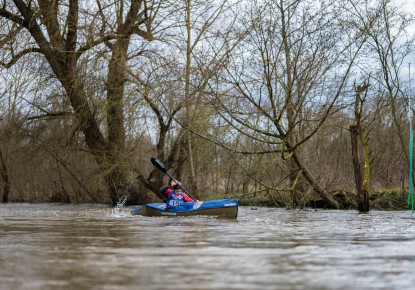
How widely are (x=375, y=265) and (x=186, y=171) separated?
1712cm

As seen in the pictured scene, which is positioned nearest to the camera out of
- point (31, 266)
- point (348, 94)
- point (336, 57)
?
point (31, 266)

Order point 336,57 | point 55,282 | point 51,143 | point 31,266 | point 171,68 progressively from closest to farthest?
point 55,282
point 31,266
point 336,57
point 171,68
point 51,143

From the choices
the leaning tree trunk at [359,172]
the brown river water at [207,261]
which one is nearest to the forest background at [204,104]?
the leaning tree trunk at [359,172]

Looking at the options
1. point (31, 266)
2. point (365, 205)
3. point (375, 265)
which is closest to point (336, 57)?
point (365, 205)

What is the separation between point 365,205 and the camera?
590 inches

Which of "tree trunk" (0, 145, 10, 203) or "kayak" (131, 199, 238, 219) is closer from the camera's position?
"kayak" (131, 199, 238, 219)

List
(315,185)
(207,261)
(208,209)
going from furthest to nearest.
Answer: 1. (315,185)
2. (208,209)
3. (207,261)

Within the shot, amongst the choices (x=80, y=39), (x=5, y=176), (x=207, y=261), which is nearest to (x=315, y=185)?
(x=80, y=39)

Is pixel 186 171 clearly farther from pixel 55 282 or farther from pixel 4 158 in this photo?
pixel 55 282

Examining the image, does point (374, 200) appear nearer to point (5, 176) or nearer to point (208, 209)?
point (208, 209)

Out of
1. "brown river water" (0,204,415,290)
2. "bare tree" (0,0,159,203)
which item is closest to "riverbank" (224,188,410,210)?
"bare tree" (0,0,159,203)

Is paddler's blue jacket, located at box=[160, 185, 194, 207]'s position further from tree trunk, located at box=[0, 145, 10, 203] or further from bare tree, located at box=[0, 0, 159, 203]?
tree trunk, located at box=[0, 145, 10, 203]

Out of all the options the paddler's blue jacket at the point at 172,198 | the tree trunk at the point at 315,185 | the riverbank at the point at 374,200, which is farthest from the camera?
the riverbank at the point at 374,200

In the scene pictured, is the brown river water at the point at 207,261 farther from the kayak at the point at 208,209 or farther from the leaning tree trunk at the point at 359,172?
the leaning tree trunk at the point at 359,172
